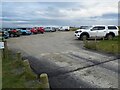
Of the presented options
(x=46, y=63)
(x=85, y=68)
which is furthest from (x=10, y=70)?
(x=85, y=68)

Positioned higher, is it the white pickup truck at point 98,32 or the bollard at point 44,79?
the white pickup truck at point 98,32

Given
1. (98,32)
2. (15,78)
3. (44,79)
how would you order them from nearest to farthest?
(44,79), (15,78), (98,32)

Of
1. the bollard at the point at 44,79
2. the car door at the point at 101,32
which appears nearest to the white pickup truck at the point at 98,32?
the car door at the point at 101,32

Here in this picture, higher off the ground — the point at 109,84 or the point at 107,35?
the point at 107,35

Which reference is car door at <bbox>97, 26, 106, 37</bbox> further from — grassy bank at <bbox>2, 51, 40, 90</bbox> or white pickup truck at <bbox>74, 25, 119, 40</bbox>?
grassy bank at <bbox>2, 51, 40, 90</bbox>

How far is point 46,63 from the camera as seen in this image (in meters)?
12.3

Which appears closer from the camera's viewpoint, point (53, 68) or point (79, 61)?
point (53, 68)

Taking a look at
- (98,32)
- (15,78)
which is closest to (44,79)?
(15,78)

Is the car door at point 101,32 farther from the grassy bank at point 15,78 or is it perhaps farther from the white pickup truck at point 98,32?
the grassy bank at point 15,78

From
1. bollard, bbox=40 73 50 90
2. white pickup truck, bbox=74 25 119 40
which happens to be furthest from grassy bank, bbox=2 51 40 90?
white pickup truck, bbox=74 25 119 40

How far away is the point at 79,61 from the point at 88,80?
376 centimetres

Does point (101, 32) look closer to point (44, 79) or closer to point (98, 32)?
point (98, 32)

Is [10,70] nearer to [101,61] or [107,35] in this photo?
[101,61]

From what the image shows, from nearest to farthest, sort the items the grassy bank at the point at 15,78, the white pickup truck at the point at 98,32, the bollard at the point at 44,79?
the bollard at the point at 44,79, the grassy bank at the point at 15,78, the white pickup truck at the point at 98,32
